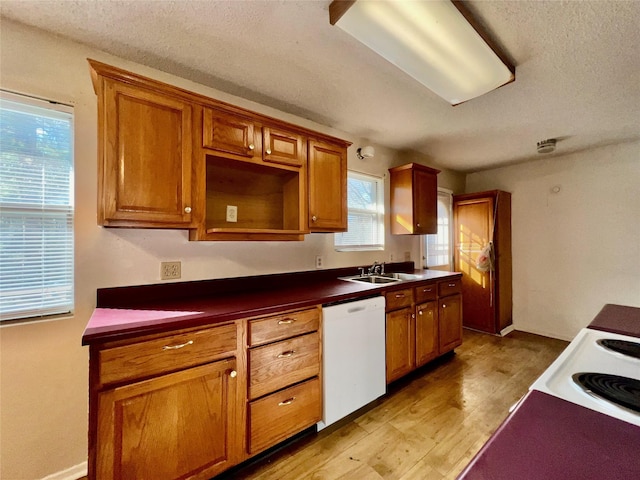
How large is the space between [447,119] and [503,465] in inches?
105

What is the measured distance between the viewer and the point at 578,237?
340cm

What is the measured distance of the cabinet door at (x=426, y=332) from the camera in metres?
2.50

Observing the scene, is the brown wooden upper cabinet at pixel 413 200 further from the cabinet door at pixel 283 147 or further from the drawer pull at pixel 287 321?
the drawer pull at pixel 287 321

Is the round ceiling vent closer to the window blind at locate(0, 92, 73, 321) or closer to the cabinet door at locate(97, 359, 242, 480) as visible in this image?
the cabinet door at locate(97, 359, 242, 480)

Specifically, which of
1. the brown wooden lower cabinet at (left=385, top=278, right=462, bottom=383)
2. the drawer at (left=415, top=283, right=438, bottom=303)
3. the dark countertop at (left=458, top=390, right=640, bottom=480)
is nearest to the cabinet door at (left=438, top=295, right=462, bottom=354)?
the brown wooden lower cabinet at (left=385, top=278, right=462, bottom=383)

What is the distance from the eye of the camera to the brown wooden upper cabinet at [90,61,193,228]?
4.56ft

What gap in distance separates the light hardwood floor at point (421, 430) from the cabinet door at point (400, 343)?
20 centimetres

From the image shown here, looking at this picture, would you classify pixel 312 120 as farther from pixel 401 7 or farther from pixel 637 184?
pixel 637 184

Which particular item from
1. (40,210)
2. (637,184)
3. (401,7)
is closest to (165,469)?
(40,210)

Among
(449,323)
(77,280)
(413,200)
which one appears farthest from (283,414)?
(413,200)

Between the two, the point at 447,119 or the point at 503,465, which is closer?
the point at 503,465

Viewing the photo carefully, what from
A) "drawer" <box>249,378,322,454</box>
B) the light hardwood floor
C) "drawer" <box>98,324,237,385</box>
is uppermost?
"drawer" <box>98,324,237,385</box>

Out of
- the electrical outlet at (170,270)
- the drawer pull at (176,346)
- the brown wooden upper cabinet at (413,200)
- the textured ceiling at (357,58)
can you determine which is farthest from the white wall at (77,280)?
the brown wooden upper cabinet at (413,200)

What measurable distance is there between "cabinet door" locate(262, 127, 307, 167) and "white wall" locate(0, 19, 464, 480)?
733 mm
